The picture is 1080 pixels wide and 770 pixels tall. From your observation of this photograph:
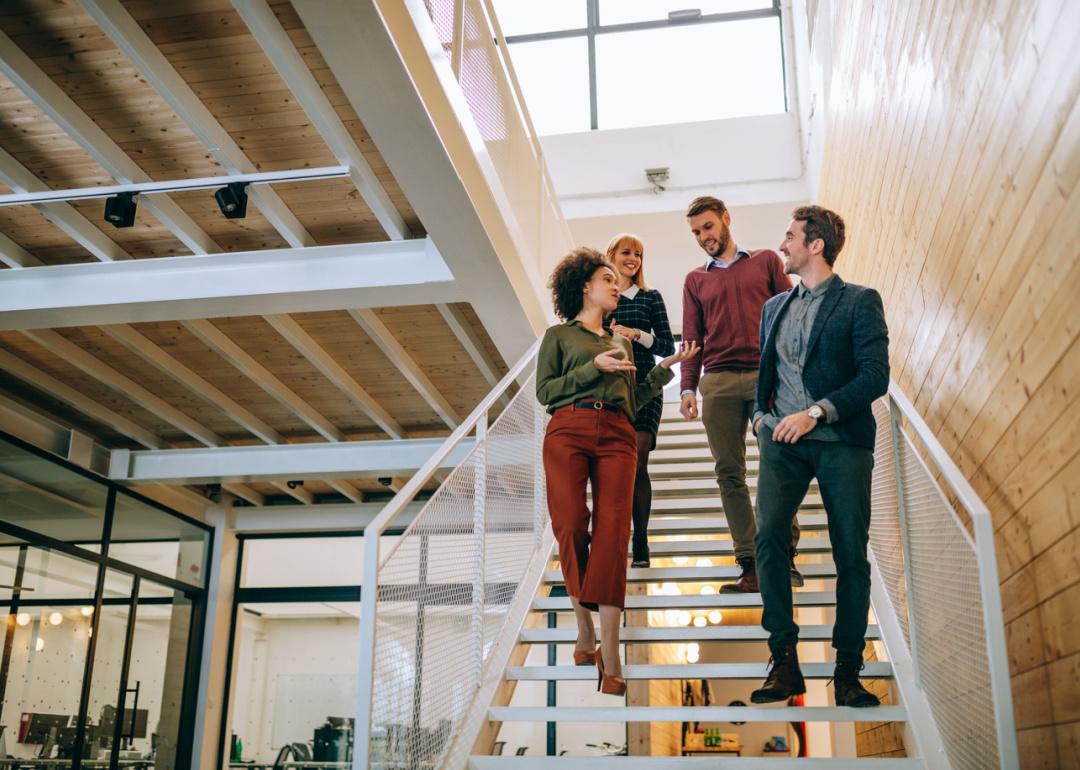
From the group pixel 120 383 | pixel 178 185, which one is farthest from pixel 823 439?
pixel 120 383

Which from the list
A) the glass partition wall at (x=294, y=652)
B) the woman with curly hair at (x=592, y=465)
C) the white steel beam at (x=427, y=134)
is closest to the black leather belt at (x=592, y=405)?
the woman with curly hair at (x=592, y=465)

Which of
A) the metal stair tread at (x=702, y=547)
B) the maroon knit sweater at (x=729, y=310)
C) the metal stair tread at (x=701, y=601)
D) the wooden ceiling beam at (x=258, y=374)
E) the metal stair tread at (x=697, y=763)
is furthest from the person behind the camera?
the wooden ceiling beam at (x=258, y=374)

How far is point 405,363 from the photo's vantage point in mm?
6992

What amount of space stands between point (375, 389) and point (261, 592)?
3385 millimetres

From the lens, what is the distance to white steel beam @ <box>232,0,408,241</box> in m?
3.73

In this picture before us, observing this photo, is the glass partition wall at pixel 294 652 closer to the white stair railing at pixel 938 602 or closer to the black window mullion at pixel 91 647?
the black window mullion at pixel 91 647

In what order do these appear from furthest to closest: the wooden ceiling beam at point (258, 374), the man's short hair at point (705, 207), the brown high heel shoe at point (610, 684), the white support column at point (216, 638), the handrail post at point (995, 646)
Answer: the white support column at point (216, 638)
the wooden ceiling beam at point (258, 374)
the man's short hair at point (705, 207)
the brown high heel shoe at point (610, 684)
the handrail post at point (995, 646)

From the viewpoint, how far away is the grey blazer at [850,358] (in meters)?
3.00

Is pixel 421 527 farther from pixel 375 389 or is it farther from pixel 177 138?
pixel 375 389

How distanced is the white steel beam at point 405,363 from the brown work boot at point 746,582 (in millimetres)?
3064

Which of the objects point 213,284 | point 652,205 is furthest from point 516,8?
point 213,284

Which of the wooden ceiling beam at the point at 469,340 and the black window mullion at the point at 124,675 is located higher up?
the wooden ceiling beam at the point at 469,340

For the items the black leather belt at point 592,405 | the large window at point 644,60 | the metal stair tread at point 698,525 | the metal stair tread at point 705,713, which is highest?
the large window at point 644,60

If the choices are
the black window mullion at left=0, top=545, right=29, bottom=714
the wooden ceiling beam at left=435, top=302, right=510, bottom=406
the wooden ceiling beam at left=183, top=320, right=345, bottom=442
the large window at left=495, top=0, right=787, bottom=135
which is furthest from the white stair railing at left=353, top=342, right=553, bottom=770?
the large window at left=495, top=0, right=787, bottom=135
